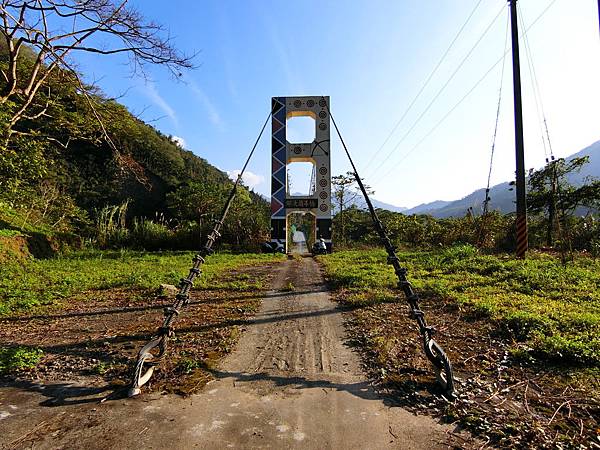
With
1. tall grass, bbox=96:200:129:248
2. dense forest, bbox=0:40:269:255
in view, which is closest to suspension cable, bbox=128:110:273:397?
dense forest, bbox=0:40:269:255

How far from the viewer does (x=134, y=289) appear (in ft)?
17.9

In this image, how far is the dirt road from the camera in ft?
5.52

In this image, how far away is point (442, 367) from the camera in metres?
2.27

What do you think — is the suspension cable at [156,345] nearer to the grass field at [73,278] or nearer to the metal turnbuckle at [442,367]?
the metal turnbuckle at [442,367]

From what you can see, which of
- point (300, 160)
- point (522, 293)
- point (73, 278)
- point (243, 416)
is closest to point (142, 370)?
point (243, 416)

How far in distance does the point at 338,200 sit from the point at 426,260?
31.4ft

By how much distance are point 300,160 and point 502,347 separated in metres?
12.5

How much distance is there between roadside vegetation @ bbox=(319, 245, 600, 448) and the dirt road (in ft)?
0.91

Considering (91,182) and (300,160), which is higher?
(91,182)

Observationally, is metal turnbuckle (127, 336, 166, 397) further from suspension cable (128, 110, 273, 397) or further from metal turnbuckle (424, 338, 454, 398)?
metal turnbuckle (424, 338, 454, 398)

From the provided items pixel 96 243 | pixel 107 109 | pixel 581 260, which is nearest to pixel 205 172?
pixel 96 243

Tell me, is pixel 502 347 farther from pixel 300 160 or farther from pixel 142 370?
pixel 300 160

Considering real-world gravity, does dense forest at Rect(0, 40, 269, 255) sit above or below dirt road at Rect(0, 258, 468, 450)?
above

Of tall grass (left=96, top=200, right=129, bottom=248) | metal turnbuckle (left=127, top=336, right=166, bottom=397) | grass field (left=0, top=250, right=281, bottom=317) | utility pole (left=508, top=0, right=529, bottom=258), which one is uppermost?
utility pole (left=508, top=0, right=529, bottom=258)
